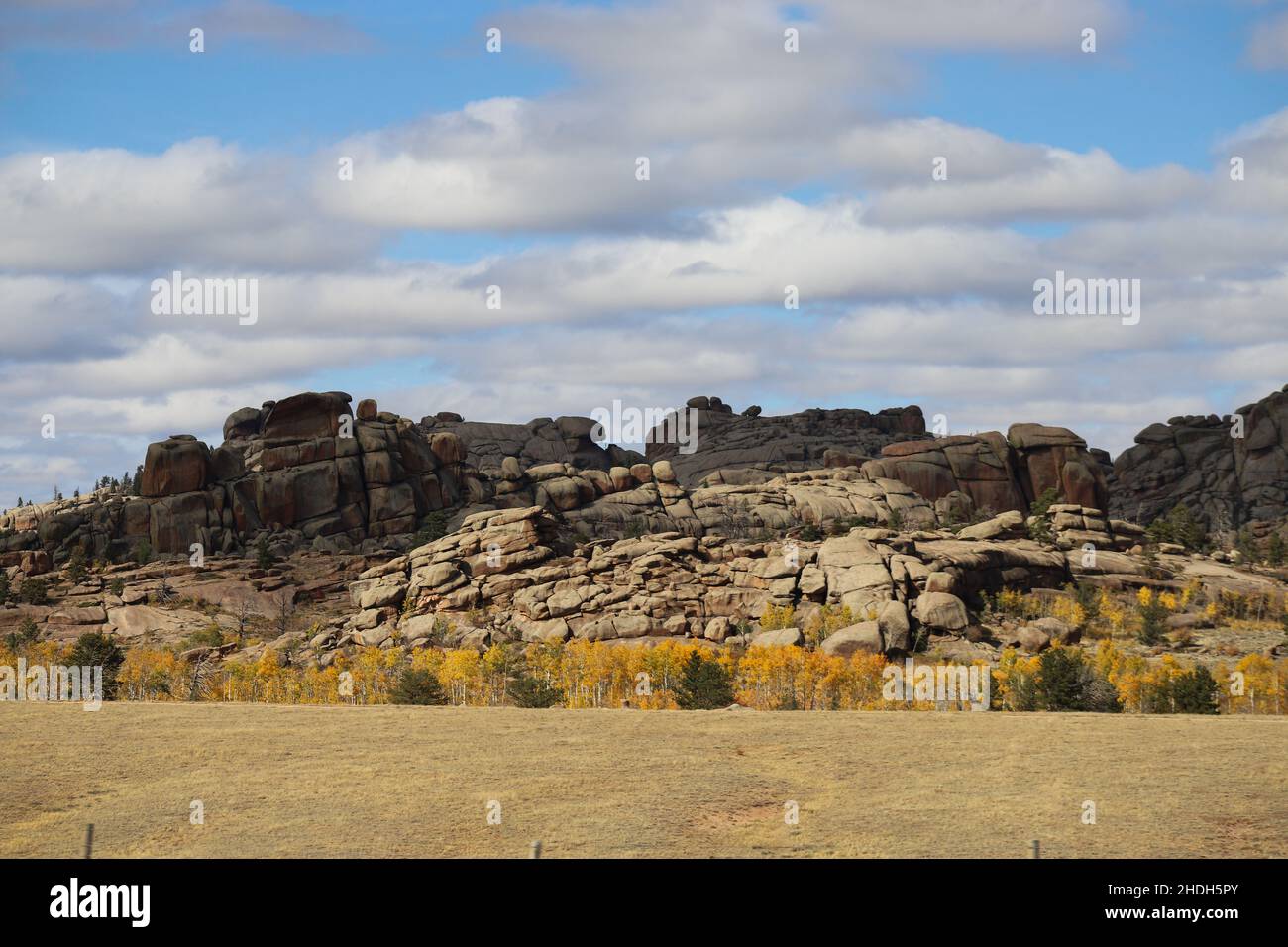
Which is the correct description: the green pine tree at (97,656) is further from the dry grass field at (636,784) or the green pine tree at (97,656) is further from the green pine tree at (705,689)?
the dry grass field at (636,784)

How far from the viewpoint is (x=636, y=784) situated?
1436 inches

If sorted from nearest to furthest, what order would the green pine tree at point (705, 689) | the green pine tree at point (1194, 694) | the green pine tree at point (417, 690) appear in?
the green pine tree at point (1194, 694) → the green pine tree at point (417, 690) → the green pine tree at point (705, 689)

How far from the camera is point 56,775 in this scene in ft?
121

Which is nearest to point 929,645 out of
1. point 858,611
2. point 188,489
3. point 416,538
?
point 858,611

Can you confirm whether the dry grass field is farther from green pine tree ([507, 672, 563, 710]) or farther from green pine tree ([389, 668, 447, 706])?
green pine tree ([507, 672, 563, 710])

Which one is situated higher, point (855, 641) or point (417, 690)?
point (855, 641)

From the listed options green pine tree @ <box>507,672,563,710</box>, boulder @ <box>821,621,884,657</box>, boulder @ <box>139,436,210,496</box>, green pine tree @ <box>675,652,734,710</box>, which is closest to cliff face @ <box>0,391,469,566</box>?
boulder @ <box>139,436,210,496</box>

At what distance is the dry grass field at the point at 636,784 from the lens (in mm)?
30344

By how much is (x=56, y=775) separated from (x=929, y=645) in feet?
326

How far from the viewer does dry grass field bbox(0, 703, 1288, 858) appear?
3034 cm

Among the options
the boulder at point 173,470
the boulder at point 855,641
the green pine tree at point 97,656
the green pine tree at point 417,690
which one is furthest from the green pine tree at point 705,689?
the boulder at point 173,470

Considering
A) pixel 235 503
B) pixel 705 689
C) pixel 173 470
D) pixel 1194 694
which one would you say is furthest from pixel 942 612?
pixel 173 470

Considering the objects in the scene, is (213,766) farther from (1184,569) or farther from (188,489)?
(188,489)

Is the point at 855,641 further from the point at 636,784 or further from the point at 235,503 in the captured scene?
the point at 235,503
